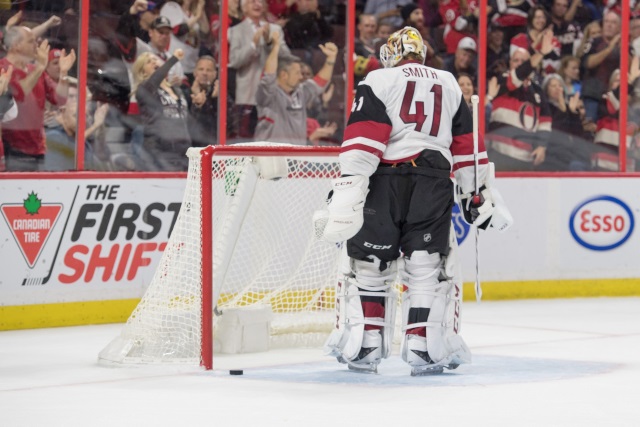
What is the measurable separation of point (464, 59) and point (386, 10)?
2.21ft

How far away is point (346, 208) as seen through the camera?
5617mm

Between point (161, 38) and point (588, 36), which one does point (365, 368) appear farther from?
point (588, 36)

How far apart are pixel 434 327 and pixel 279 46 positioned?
385cm

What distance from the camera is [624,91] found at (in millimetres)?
10453

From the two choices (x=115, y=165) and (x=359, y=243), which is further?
(x=115, y=165)

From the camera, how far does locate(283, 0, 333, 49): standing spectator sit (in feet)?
30.6

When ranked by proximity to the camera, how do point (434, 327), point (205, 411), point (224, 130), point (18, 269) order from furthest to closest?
point (224, 130), point (18, 269), point (434, 327), point (205, 411)

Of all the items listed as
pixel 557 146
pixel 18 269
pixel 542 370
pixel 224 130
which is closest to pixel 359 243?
pixel 542 370

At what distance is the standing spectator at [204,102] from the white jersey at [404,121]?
313cm

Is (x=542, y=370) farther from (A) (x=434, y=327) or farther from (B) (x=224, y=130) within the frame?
(B) (x=224, y=130)

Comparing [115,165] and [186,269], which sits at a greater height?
[115,165]

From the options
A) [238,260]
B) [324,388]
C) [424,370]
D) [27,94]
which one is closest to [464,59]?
[27,94]

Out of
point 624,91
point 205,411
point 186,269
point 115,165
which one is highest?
point 624,91

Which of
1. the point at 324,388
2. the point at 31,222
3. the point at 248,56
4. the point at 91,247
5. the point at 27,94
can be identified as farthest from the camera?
the point at 248,56
